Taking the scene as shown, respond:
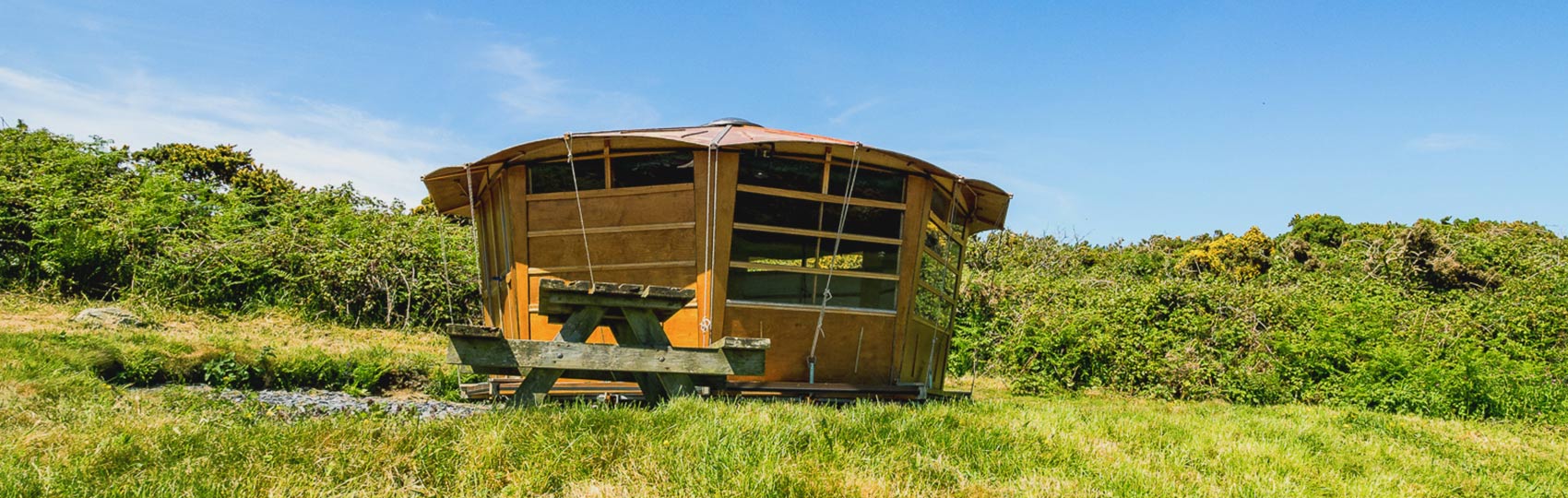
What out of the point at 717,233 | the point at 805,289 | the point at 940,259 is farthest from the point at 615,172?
the point at 940,259

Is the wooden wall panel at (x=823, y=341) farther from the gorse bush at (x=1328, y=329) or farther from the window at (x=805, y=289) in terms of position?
the gorse bush at (x=1328, y=329)

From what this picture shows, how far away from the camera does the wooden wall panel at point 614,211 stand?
8.62 metres

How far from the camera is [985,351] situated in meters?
17.2

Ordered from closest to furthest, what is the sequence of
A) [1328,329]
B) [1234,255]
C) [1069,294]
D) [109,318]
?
[109,318] < [1328,329] < [1069,294] < [1234,255]

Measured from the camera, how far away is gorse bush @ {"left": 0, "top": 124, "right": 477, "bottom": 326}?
532 inches

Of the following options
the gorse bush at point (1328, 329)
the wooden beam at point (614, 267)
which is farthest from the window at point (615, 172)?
the gorse bush at point (1328, 329)

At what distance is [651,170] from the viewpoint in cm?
874

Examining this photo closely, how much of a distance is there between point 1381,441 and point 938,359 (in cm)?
530

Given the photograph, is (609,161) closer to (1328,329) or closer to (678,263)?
(678,263)

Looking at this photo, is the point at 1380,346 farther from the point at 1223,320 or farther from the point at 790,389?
the point at 790,389

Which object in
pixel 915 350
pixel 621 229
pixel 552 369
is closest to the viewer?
pixel 552 369

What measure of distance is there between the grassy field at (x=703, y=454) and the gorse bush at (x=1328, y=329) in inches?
198

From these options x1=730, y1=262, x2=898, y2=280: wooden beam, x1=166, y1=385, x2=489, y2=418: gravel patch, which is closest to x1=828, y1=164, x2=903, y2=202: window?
x1=730, y1=262, x2=898, y2=280: wooden beam

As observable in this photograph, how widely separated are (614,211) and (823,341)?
2.32m
